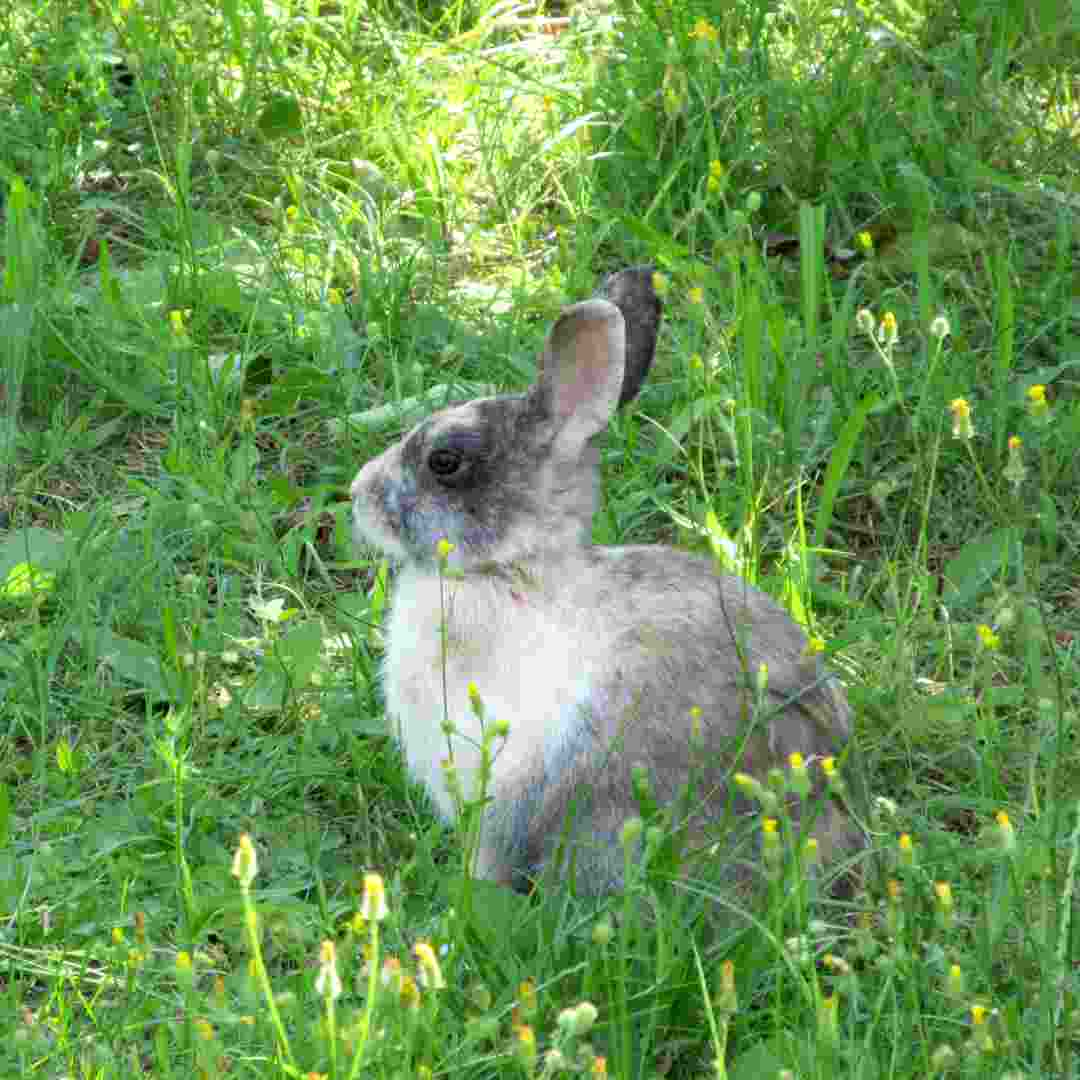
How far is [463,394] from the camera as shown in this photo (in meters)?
4.80

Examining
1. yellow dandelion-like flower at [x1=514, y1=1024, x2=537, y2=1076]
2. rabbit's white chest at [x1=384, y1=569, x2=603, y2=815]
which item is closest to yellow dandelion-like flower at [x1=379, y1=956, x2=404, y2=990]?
yellow dandelion-like flower at [x1=514, y1=1024, x2=537, y2=1076]

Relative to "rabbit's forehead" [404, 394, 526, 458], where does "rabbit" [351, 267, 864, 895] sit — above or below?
below

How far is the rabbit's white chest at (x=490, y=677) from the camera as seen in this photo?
3664 mm

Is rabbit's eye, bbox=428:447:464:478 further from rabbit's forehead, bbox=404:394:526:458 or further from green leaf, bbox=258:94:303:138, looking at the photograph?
green leaf, bbox=258:94:303:138

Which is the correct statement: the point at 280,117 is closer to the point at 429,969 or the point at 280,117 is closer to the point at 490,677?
the point at 490,677

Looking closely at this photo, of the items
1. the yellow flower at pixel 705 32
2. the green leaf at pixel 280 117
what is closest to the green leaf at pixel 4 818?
the yellow flower at pixel 705 32

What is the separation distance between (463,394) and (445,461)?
98 centimetres

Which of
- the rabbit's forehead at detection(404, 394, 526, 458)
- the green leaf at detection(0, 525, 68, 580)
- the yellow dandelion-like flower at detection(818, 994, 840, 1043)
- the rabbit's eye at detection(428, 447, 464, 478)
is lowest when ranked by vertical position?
the green leaf at detection(0, 525, 68, 580)

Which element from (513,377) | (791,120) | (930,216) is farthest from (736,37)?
(513,377)

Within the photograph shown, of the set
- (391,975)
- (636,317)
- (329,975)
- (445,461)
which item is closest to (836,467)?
(636,317)

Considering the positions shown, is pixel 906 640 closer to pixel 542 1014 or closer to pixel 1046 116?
pixel 542 1014

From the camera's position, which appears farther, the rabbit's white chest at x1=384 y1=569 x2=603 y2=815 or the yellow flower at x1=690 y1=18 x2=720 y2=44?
the yellow flower at x1=690 y1=18 x2=720 y2=44

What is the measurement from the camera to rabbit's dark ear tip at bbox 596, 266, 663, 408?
4059 mm

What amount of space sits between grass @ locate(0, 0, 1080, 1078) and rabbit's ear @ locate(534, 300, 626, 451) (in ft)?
0.83
